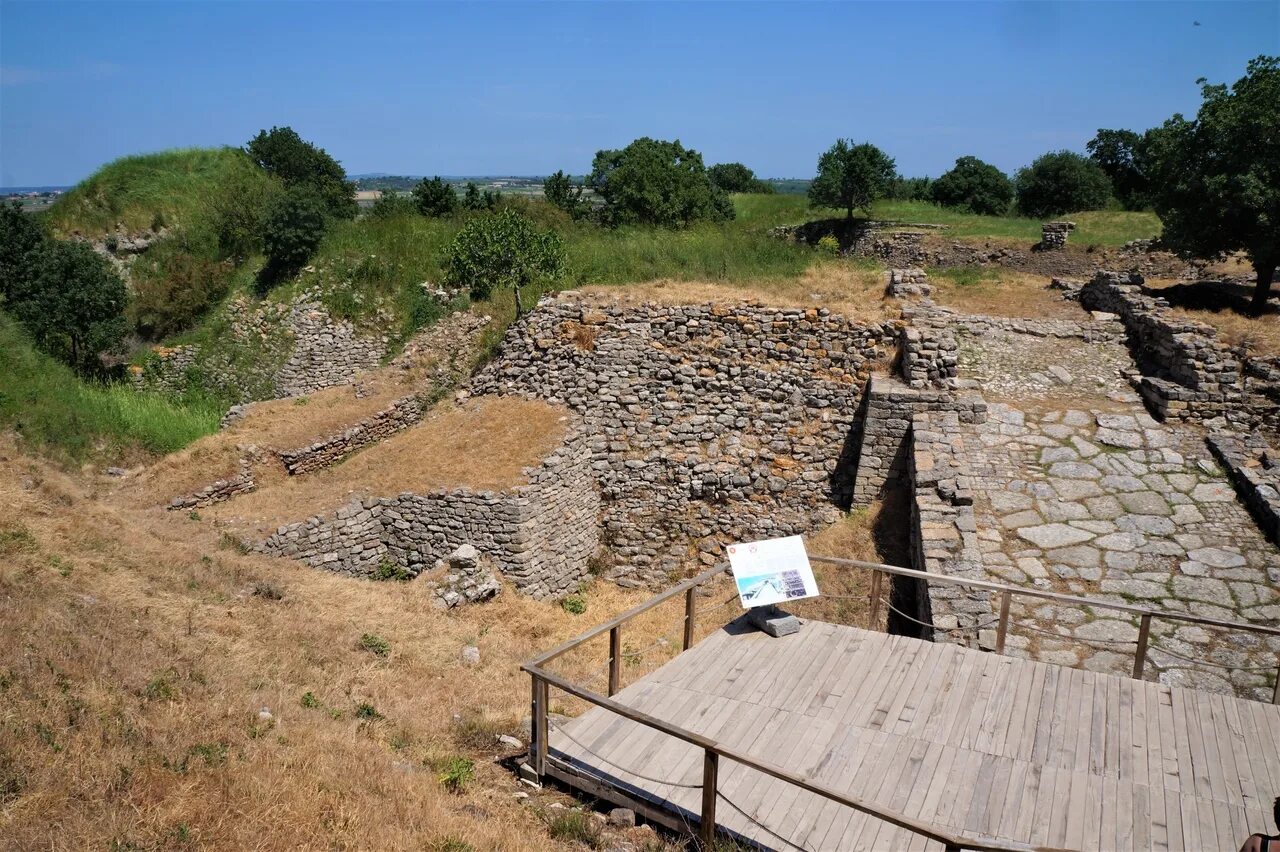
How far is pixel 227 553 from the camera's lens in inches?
439

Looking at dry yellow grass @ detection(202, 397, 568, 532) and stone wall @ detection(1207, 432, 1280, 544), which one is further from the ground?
stone wall @ detection(1207, 432, 1280, 544)

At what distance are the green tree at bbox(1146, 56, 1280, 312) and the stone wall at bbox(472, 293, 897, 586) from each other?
293 inches

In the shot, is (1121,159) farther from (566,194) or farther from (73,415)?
(73,415)

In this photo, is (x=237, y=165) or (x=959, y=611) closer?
(x=959, y=611)

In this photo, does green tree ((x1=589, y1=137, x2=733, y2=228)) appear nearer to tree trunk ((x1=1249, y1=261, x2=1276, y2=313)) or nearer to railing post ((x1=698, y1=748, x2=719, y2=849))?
tree trunk ((x1=1249, y1=261, x2=1276, y2=313))

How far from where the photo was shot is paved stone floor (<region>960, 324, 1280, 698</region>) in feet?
24.7

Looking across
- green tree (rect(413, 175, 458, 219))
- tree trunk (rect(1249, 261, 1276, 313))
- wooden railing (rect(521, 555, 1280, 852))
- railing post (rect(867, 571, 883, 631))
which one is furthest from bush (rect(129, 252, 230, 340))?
tree trunk (rect(1249, 261, 1276, 313))

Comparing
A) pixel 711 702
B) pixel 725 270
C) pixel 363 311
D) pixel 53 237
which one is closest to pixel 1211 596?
pixel 711 702

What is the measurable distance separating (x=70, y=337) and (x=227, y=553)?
44.8 ft

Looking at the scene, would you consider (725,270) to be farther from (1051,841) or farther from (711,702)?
(1051,841)

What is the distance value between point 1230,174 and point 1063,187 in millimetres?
31277

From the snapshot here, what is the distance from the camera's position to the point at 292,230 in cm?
2230

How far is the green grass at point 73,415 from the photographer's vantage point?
14.9m

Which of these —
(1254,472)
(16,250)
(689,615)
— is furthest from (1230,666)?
(16,250)
